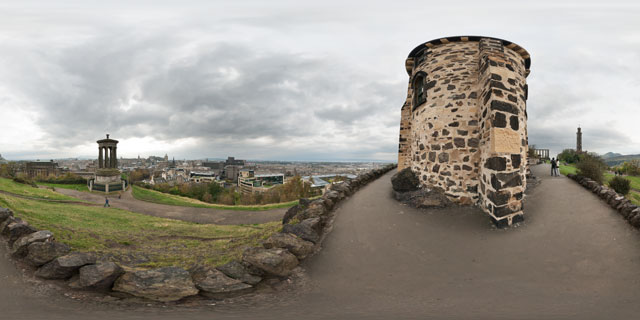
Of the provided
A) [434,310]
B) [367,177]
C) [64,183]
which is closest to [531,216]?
[434,310]

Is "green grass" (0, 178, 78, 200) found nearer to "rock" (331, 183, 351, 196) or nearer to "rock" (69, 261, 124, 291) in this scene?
"rock" (69, 261, 124, 291)

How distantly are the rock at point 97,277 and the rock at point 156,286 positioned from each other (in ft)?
0.33

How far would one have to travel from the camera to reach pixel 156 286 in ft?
11.2

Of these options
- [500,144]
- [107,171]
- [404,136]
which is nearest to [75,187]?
[107,171]

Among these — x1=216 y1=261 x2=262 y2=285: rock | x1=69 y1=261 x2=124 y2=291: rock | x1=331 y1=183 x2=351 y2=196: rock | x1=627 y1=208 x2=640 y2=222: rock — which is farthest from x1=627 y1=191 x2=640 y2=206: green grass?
x1=69 y1=261 x2=124 y2=291: rock

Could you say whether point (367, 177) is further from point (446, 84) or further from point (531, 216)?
point (531, 216)

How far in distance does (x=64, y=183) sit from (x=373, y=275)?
4422 cm

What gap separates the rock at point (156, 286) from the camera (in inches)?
133

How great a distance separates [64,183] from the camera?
100 ft

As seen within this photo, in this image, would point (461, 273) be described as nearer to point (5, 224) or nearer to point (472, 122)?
point (472, 122)

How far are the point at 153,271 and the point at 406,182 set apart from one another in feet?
24.3

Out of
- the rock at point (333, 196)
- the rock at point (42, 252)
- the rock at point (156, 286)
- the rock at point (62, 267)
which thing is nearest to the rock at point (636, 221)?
the rock at point (333, 196)

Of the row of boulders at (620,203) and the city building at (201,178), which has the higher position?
the row of boulders at (620,203)

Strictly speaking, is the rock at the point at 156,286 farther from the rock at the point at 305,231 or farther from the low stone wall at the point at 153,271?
the rock at the point at 305,231
